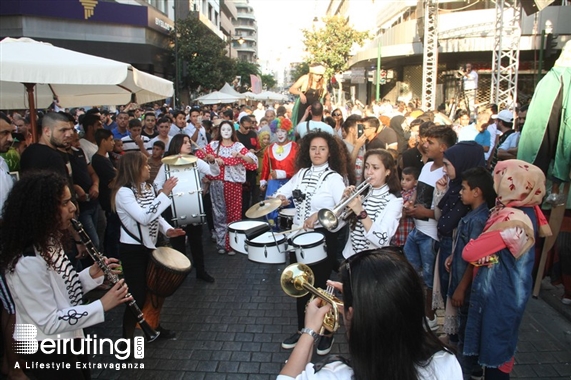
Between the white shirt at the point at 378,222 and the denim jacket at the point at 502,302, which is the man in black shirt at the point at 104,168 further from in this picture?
the denim jacket at the point at 502,302

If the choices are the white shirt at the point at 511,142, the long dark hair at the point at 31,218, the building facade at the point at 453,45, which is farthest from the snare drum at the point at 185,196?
the building facade at the point at 453,45

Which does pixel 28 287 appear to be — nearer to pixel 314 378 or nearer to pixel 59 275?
pixel 59 275

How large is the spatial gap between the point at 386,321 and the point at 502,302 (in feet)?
6.36

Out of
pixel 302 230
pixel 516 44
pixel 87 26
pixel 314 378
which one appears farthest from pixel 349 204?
pixel 87 26

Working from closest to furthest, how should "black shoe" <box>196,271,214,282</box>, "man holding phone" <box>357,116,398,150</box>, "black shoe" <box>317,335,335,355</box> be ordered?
"black shoe" <box>317,335,335,355</box>, "black shoe" <box>196,271,214,282</box>, "man holding phone" <box>357,116,398,150</box>

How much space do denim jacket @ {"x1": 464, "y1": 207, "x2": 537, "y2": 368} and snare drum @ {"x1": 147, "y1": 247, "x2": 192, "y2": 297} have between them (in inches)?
109

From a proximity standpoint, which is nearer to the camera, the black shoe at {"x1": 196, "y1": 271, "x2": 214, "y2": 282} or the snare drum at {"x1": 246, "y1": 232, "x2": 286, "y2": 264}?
the snare drum at {"x1": 246, "y1": 232, "x2": 286, "y2": 264}

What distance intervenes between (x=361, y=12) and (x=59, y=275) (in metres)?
44.5

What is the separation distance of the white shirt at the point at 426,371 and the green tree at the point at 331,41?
3164 centimetres

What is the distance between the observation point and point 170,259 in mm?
4543

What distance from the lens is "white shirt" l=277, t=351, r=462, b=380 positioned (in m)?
1.79

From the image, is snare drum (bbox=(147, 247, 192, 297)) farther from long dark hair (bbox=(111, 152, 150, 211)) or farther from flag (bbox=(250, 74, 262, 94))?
flag (bbox=(250, 74, 262, 94))

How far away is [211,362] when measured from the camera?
4.39m

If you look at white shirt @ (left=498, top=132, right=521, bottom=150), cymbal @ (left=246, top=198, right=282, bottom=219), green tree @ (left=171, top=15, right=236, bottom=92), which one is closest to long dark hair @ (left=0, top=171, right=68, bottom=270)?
cymbal @ (left=246, top=198, right=282, bottom=219)
